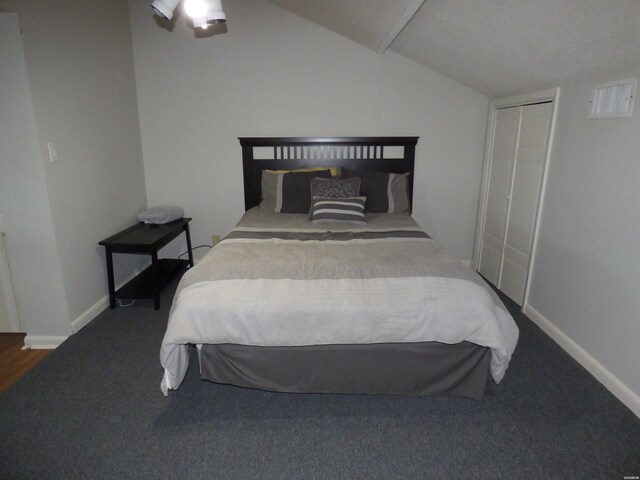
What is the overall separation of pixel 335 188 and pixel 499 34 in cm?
155

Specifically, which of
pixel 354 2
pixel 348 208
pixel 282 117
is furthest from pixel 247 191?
pixel 354 2

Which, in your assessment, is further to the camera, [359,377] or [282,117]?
[282,117]

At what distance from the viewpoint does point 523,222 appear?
3.00 metres

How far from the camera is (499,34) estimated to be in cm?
217

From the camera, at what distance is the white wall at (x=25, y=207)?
2225 mm

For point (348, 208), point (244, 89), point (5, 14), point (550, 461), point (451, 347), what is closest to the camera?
point (550, 461)

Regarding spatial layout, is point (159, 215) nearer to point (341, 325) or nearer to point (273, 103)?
point (273, 103)

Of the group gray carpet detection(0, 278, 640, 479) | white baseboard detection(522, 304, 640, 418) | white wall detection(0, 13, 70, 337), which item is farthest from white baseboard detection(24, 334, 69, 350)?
white baseboard detection(522, 304, 640, 418)

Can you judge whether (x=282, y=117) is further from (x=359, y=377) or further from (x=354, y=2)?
(x=359, y=377)

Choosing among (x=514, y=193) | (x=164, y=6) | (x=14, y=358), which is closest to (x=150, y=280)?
(x=14, y=358)

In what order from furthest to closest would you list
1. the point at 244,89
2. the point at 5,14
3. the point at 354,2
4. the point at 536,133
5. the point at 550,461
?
the point at 244,89
the point at 536,133
the point at 354,2
the point at 5,14
the point at 550,461

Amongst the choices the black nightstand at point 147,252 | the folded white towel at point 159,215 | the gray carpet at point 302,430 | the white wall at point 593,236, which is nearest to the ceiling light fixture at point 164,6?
the black nightstand at point 147,252

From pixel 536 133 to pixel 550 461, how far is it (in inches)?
84.0

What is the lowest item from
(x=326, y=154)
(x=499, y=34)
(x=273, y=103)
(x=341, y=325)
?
(x=341, y=325)
